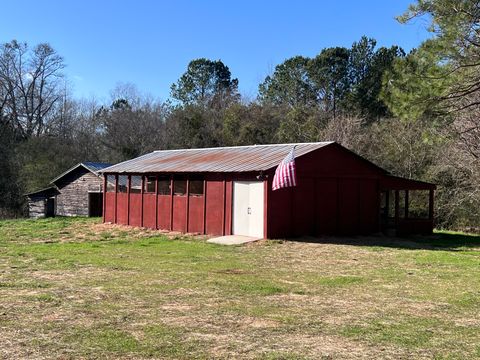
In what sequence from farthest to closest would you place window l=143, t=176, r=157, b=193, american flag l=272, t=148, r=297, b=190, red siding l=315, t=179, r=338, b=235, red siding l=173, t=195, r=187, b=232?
window l=143, t=176, r=157, b=193 < red siding l=173, t=195, r=187, b=232 < red siding l=315, t=179, r=338, b=235 < american flag l=272, t=148, r=297, b=190

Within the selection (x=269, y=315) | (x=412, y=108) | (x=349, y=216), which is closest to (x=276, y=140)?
(x=349, y=216)

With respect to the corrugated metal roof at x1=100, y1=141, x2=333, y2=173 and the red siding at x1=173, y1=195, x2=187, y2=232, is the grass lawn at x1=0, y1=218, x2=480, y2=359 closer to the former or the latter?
the corrugated metal roof at x1=100, y1=141, x2=333, y2=173

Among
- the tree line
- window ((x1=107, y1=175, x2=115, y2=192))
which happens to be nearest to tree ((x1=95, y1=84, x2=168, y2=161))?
the tree line

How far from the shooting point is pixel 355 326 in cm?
671

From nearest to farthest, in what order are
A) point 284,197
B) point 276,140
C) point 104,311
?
point 104,311, point 284,197, point 276,140

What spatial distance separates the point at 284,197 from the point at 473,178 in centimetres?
1054

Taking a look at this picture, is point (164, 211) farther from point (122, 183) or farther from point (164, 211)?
point (122, 183)

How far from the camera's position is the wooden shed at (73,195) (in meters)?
34.0

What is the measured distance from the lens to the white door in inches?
755

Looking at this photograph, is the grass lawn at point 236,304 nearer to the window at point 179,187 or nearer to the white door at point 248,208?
the white door at point 248,208

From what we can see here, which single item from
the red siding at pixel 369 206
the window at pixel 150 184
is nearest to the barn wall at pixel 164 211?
the window at pixel 150 184

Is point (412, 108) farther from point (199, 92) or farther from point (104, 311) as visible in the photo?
point (199, 92)

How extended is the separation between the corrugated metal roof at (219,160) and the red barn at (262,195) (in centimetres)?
6

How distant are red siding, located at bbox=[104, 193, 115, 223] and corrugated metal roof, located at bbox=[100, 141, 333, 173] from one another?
1.26 metres
